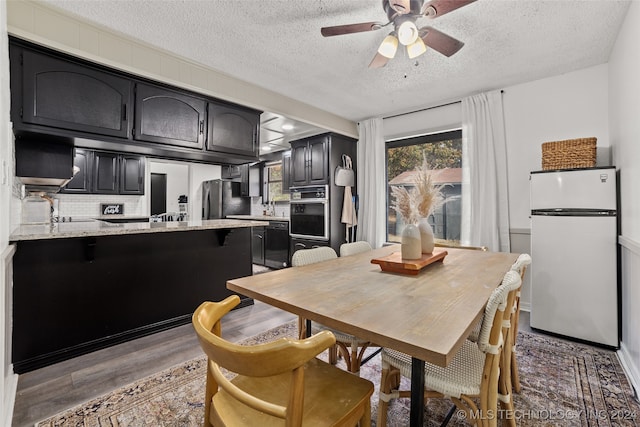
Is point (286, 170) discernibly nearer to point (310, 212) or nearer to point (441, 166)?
point (310, 212)

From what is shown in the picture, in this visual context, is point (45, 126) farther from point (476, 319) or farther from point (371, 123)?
point (371, 123)

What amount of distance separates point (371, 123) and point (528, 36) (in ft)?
7.67

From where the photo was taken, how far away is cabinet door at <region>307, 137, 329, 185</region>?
4438 mm

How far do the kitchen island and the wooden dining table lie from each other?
5.24ft

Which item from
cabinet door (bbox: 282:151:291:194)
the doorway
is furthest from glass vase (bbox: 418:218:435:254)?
cabinet door (bbox: 282:151:291:194)

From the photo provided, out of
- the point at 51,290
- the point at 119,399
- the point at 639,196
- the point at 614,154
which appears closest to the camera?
the point at 119,399

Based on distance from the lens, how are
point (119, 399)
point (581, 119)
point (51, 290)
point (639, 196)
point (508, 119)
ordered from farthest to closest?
point (508, 119), point (581, 119), point (51, 290), point (639, 196), point (119, 399)

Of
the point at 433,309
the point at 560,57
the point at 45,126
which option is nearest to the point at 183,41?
the point at 45,126

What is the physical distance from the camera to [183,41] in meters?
2.45

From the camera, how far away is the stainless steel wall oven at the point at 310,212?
4.40 m

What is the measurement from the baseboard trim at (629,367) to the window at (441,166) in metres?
1.85

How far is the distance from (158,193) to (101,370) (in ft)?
8.58

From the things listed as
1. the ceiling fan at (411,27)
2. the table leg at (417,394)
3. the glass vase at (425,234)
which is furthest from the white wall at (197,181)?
the table leg at (417,394)

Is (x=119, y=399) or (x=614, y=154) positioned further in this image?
(x=614, y=154)
